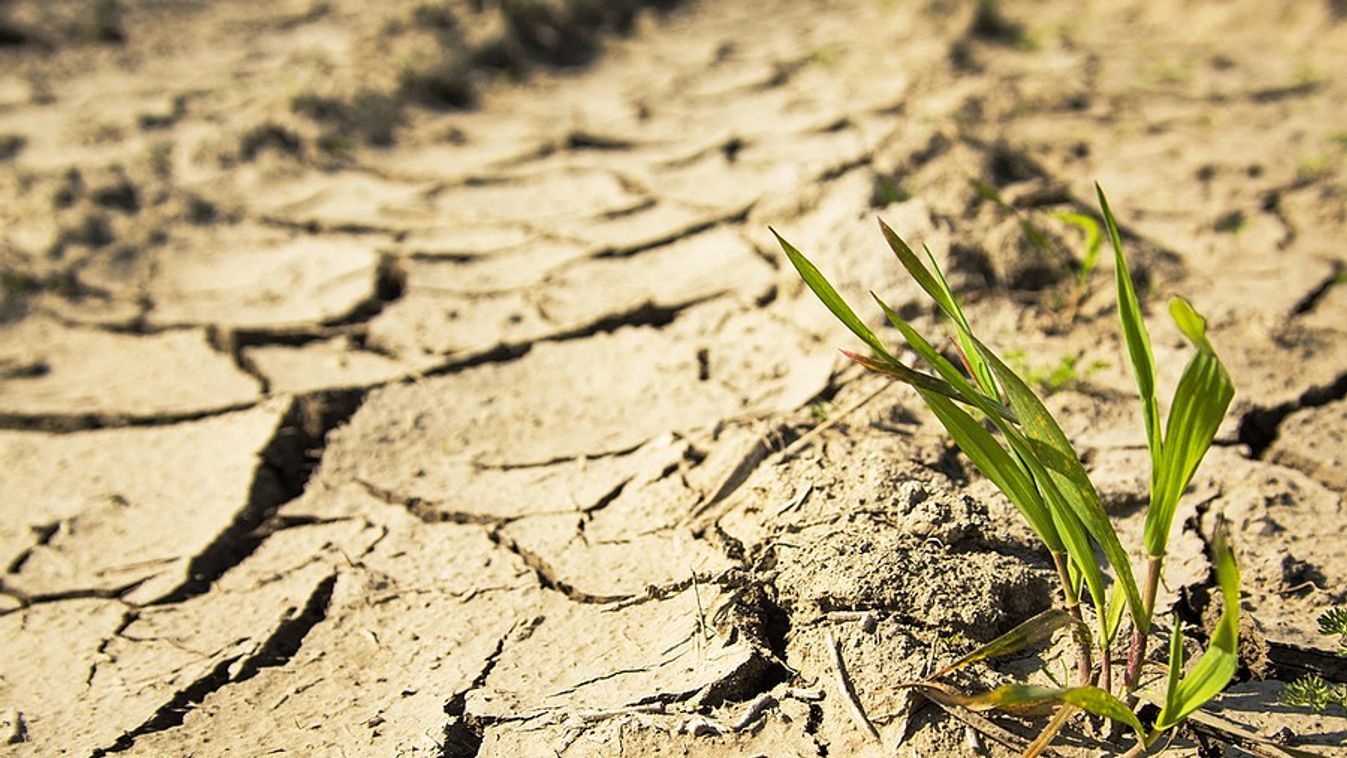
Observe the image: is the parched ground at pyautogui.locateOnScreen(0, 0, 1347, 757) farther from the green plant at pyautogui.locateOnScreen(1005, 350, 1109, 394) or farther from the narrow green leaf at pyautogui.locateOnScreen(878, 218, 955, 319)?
the narrow green leaf at pyautogui.locateOnScreen(878, 218, 955, 319)

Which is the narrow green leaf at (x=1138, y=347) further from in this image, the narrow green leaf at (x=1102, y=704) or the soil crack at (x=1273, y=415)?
the soil crack at (x=1273, y=415)

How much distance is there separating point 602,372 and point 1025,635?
1246 mm

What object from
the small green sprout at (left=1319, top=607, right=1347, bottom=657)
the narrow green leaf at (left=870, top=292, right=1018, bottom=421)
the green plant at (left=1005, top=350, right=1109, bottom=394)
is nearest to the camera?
the narrow green leaf at (left=870, top=292, right=1018, bottom=421)

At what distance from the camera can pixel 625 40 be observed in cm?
495

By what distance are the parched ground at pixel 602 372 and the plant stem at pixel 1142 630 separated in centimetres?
11

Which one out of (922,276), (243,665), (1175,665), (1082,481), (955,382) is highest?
(922,276)

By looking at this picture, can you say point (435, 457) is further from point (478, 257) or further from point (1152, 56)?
point (1152, 56)

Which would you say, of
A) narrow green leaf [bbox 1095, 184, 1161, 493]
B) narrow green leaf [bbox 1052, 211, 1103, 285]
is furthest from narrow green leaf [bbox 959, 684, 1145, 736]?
narrow green leaf [bbox 1052, 211, 1103, 285]

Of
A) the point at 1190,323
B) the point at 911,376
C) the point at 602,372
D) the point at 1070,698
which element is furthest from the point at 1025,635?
the point at 602,372

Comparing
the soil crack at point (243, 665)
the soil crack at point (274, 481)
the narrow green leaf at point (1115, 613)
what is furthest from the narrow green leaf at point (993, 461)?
the soil crack at point (274, 481)

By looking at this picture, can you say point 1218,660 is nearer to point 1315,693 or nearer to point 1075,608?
point 1075,608

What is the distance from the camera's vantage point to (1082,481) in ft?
4.39

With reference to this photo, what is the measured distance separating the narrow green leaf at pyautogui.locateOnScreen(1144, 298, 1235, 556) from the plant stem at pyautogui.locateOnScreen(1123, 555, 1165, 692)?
0.09 ft

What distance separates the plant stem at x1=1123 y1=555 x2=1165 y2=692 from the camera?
1304 mm
